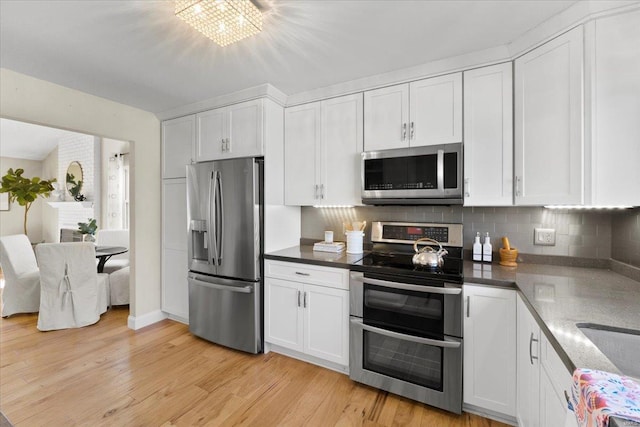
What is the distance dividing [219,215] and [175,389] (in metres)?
1.42

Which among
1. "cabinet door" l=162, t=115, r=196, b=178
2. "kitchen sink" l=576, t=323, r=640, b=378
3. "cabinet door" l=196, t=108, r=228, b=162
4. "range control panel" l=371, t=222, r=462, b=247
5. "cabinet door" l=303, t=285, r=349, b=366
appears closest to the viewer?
"kitchen sink" l=576, t=323, r=640, b=378

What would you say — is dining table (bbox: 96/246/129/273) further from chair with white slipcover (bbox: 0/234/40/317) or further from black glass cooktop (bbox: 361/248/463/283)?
black glass cooktop (bbox: 361/248/463/283)

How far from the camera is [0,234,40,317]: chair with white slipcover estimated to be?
331 centimetres

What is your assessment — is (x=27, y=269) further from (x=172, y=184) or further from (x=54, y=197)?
(x=54, y=197)

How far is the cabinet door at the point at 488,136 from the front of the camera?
189 cm

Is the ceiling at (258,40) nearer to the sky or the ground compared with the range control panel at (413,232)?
nearer to the sky

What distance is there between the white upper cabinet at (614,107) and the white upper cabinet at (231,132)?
7.41 feet

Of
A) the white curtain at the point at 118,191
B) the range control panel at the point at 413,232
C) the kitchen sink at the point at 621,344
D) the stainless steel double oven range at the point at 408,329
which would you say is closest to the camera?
the kitchen sink at the point at 621,344

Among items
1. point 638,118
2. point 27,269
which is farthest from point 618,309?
point 27,269

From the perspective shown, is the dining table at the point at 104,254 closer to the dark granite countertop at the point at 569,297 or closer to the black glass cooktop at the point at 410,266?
the dark granite countertop at the point at 569,297


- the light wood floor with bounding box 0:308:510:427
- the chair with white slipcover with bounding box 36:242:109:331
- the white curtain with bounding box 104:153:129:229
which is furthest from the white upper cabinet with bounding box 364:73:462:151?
the white curtain with bounding box 104:153:129:229

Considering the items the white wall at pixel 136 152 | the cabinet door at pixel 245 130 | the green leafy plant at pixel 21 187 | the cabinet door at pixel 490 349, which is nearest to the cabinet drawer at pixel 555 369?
the cabinet door at pixel 490 349

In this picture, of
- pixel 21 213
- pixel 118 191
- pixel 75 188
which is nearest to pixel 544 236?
pixel 118 191

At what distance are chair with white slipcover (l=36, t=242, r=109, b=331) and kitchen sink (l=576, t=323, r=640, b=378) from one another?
433cm
